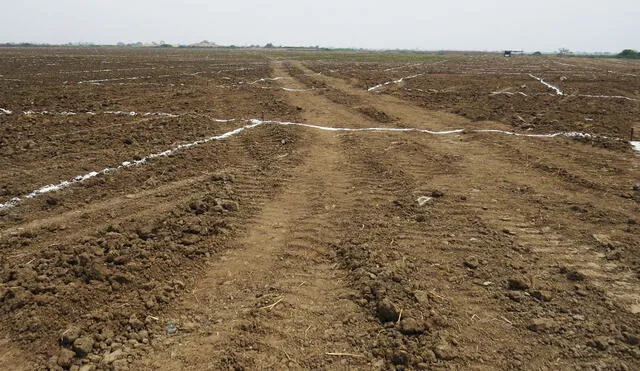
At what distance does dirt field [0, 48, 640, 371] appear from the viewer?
242cm

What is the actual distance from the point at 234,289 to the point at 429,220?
218cm

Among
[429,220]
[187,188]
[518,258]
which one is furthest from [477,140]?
[187,188]

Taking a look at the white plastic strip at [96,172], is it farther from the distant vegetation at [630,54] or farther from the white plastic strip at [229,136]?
the distant vegetation at [630,54]

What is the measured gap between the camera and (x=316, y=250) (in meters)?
3.51

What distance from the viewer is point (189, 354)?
2.38 m

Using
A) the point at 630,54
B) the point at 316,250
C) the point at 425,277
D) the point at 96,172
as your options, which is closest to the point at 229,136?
the point at 96,172

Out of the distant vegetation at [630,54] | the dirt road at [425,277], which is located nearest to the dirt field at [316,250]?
the dirt road at [425,277]

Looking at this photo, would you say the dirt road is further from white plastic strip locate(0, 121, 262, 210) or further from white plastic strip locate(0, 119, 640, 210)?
white plastic strip locate(0, 121, 262, 210)

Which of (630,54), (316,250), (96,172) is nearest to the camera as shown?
(316,250)

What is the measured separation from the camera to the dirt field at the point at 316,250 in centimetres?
242

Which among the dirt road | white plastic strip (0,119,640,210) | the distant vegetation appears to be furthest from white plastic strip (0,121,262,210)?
the distant vegetation

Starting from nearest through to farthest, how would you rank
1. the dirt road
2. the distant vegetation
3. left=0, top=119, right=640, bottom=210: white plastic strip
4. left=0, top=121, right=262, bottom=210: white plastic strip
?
the dirt road < left=0, top=121, right=262, bottom=210: white plastic strip < left=0, top=119, right=640, bottom=210: white plastic strip < the distant vegetation

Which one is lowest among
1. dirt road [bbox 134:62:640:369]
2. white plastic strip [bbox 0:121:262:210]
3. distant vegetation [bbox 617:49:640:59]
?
Result: dirt road [bbox 134:62:640:369]

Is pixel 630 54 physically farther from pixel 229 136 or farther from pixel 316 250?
pixel 316 250
